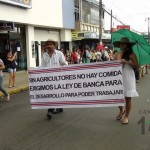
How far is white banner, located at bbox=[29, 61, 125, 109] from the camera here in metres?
7.20

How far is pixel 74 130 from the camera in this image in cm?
706

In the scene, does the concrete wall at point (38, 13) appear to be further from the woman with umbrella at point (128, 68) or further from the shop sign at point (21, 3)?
the woman with umbrella at point (128, 68)

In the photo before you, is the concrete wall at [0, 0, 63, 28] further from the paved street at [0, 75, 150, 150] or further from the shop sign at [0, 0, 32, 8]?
the paved street at [0, 75, 150, 150]

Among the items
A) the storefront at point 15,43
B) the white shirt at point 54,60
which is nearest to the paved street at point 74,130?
the white shirt at point 54,60

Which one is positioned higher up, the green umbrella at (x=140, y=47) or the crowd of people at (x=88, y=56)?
the green umbrella at (x=140, y=47)

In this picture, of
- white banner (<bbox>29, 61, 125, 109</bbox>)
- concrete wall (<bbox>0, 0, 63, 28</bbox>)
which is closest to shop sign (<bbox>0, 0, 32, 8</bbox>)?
concrete wall (<bbox>0, 0, 63, 28</bbox>)

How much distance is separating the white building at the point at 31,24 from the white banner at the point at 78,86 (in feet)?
45.4

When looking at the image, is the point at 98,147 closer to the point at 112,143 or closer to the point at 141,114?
the point at 112,143

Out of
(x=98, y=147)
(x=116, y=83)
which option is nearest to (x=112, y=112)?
(x=116, y=83)

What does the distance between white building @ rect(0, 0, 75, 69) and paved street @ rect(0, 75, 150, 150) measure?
43.7 feet

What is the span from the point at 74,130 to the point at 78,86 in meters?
0.94

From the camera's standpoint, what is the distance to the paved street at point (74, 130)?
604 centimetres

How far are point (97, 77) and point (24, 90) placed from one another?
8.08 metres

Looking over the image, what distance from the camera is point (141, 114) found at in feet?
27.9
